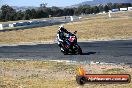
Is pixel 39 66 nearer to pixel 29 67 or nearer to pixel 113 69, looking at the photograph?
pixel 29 67

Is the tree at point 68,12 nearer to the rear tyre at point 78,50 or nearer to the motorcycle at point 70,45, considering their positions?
the motorcycle at point 70,45

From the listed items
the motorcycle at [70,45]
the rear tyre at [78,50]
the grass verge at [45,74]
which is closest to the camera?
the grass verge at [45,74]

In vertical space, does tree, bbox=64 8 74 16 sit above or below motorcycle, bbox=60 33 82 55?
below

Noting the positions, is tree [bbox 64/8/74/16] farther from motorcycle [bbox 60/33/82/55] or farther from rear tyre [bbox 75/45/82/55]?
rear tyre [bbox 75/45/82/55]

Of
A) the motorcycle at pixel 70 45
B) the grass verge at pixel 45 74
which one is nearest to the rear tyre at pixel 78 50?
the motorcycle at pixel 70 45

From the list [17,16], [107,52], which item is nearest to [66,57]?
[107,52]

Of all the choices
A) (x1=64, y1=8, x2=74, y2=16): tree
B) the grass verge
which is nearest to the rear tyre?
the grass verge

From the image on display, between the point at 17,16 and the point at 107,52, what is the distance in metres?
84.6

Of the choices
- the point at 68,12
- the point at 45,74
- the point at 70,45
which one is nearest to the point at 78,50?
the point at 70,45

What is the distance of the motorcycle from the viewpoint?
21.3 metres

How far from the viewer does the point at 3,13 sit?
109438 mm

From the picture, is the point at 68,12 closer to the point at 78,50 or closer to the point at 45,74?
the point at 78,50

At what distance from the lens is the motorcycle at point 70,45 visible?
2131cm

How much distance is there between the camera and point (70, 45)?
21.5m
